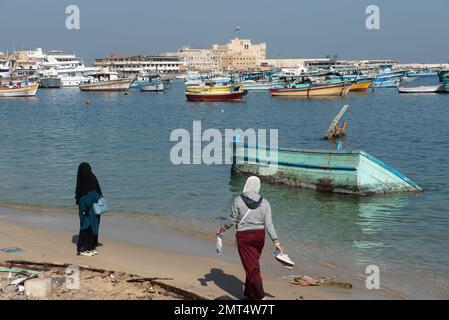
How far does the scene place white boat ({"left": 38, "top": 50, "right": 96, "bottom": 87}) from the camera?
109562 millimetres

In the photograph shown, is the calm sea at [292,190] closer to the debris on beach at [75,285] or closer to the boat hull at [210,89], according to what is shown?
the debris on beach at [75,285]

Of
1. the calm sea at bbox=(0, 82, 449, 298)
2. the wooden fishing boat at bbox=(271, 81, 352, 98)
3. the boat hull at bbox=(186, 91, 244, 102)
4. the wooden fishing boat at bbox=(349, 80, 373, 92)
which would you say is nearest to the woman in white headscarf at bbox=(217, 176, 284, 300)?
the calm sea at bbox=(0, 82, 449, 298)

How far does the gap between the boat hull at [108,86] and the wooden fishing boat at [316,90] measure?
102 feet

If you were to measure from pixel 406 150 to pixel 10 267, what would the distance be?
2250 cm

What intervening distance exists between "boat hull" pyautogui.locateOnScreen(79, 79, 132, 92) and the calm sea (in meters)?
48.4

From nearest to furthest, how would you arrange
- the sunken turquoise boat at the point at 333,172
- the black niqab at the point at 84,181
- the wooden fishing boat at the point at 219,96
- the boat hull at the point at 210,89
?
the black niqab at the point at 84,181 < the sunken turquoise boat at the point at 333,172 < the wooden fishing boat at the point at 219,96 < the boat hull at the point at 210,89

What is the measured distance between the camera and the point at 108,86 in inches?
3649

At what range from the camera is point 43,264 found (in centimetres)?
877

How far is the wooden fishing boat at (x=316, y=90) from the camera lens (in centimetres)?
6650

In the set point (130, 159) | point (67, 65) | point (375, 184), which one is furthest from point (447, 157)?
point (67, 65)

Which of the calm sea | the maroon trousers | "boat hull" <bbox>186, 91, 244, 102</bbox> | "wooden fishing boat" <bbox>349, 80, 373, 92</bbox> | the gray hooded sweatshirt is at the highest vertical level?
"wooden fishing boat" <bbox>349, 80, 373, 92</bbox>

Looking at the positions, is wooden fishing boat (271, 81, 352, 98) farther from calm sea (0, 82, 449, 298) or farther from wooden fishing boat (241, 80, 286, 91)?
calm sea (0, 82, 449, 298)

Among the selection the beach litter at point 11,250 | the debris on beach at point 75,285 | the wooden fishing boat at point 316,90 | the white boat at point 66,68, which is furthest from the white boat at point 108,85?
the debris on beach at point 75,285
